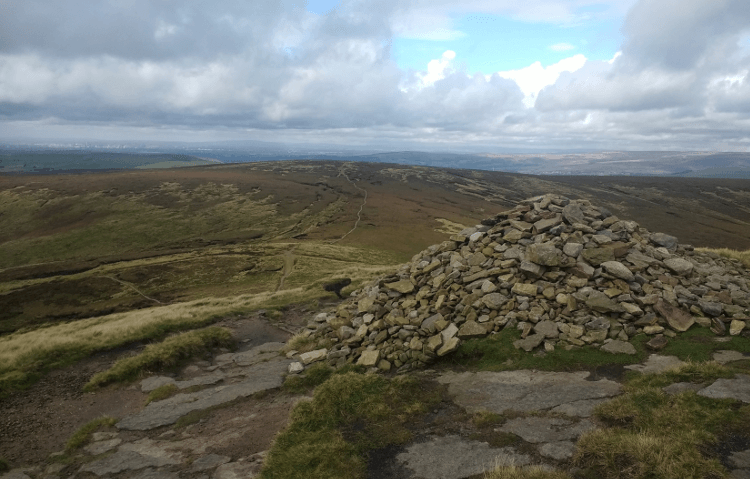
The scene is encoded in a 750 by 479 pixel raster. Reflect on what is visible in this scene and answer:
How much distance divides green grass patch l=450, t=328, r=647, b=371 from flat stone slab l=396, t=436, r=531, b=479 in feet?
15.9

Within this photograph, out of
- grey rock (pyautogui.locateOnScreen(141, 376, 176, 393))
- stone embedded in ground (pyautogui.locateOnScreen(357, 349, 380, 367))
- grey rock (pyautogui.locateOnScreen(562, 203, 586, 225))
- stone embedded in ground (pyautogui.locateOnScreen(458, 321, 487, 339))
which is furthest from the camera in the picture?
grey rock (pyautogui.locateOnScreen(562, 203, 586, 225))

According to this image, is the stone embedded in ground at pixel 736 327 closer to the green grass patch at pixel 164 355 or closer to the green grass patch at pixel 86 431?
the green grass patch at pixel 86 431

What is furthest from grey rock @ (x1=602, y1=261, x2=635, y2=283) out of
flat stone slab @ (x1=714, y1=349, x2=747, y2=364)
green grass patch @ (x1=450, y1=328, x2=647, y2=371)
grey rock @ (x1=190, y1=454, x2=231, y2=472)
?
grey rock @ (x1=190, y1=454, x2=231, y2=472)

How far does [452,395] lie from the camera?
13.5 metres

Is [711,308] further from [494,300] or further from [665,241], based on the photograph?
[494,300]

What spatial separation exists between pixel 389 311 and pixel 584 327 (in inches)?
368

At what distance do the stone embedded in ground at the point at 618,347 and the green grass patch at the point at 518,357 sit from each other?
0.55 feet

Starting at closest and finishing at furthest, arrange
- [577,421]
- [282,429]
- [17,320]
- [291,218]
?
1. [577,421]
2. [282,429]
3. [17,320]
4. [291,218]

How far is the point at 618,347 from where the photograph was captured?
14.5m

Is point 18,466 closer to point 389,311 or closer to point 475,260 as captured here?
point 389,311

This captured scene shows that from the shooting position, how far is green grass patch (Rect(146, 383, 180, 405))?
16688 mm

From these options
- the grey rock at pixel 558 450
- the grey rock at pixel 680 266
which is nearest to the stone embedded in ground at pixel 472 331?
the grey rock at pixel 558 450

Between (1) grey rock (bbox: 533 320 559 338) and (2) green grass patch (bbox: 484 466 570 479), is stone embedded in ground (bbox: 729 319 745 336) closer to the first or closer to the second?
(1) grey rock (bbox: 533 320 559 338)

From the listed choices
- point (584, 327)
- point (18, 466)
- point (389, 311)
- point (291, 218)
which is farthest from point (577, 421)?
point (291, 218)
